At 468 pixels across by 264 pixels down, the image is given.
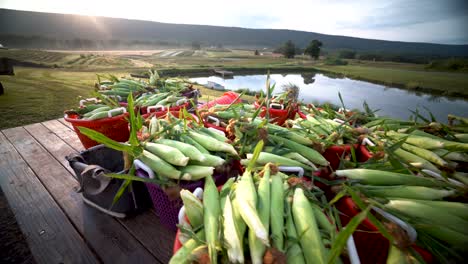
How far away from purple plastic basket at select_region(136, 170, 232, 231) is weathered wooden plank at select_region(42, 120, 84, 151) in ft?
7.06

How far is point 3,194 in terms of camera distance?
2193mm

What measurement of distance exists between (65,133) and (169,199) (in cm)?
320

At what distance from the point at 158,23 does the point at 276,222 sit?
9738 centimetres

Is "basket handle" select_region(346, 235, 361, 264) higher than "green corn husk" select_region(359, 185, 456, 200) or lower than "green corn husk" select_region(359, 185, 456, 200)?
lower

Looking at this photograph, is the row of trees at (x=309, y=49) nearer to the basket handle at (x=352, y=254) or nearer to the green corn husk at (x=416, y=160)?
the green corn husk at (x=416, y=160)

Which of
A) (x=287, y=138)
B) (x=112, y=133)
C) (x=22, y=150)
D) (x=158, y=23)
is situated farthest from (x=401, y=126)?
(x=158, y=23)

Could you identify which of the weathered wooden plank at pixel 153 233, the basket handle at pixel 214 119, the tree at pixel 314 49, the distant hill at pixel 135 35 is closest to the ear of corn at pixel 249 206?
the weathered wooden plank at pixel 153 233

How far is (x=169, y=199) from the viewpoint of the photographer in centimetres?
143

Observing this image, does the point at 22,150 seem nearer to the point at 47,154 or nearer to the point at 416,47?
the point at 47,154

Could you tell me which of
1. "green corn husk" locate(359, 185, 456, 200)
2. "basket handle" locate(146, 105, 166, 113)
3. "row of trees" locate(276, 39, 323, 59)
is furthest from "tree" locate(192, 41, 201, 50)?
"green corn husk" locate(359, 185, 456, 200)

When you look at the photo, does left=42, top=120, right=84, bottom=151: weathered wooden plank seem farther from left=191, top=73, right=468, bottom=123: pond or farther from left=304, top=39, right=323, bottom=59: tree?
left=304, top=39, right=323, bottom=59: tree

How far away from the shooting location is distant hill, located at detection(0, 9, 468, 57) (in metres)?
49.0

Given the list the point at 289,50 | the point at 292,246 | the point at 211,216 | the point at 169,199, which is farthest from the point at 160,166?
the point at 289,50

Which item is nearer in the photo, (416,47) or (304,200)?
(304,200)
